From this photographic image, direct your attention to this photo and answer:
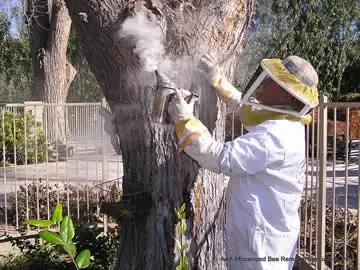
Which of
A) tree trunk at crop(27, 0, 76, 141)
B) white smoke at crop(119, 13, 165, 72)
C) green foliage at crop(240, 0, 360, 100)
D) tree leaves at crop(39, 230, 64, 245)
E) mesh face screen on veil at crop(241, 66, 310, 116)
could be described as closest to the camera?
tree leaves at crop(39, 230, 64, 245)

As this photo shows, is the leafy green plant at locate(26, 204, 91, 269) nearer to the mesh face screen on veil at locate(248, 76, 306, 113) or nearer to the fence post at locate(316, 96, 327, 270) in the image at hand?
the mesh face screen on veil at locate(248, 76, 306, 113)

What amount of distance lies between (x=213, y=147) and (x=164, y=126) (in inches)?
31.6

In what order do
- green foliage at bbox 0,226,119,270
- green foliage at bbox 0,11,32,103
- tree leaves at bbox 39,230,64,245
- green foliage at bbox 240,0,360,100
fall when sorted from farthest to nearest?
green foliage at bbox 0,11,32,103 < green foliage at bbox 240,0,360,100 < green foliage at bbox 0,226,119,270 < tree leaves at bbox 39,230,64,245

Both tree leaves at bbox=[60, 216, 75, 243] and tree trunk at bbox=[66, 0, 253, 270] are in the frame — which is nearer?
tree leaves at bbox=[60, 216, 75, 243]

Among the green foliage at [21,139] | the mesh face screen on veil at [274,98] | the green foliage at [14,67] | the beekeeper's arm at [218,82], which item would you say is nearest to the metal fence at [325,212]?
the beekeeper's arm at [218,82]

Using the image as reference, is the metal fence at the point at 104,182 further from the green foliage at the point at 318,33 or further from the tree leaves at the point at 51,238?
the green foliage at the point at 318,33

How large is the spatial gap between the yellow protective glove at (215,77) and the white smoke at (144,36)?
290mm

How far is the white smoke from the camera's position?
323cm

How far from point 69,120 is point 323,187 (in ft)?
30.6

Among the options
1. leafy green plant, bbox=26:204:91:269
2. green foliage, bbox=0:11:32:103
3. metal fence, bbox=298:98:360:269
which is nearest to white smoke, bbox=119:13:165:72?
leafy green plant, bbox=26:204:91:269

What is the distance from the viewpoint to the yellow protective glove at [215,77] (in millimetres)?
3273

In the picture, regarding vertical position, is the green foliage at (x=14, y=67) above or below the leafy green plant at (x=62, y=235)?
above

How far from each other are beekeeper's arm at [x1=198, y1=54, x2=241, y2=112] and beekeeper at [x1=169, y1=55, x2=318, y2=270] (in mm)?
289

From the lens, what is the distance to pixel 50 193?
7.55 meters
